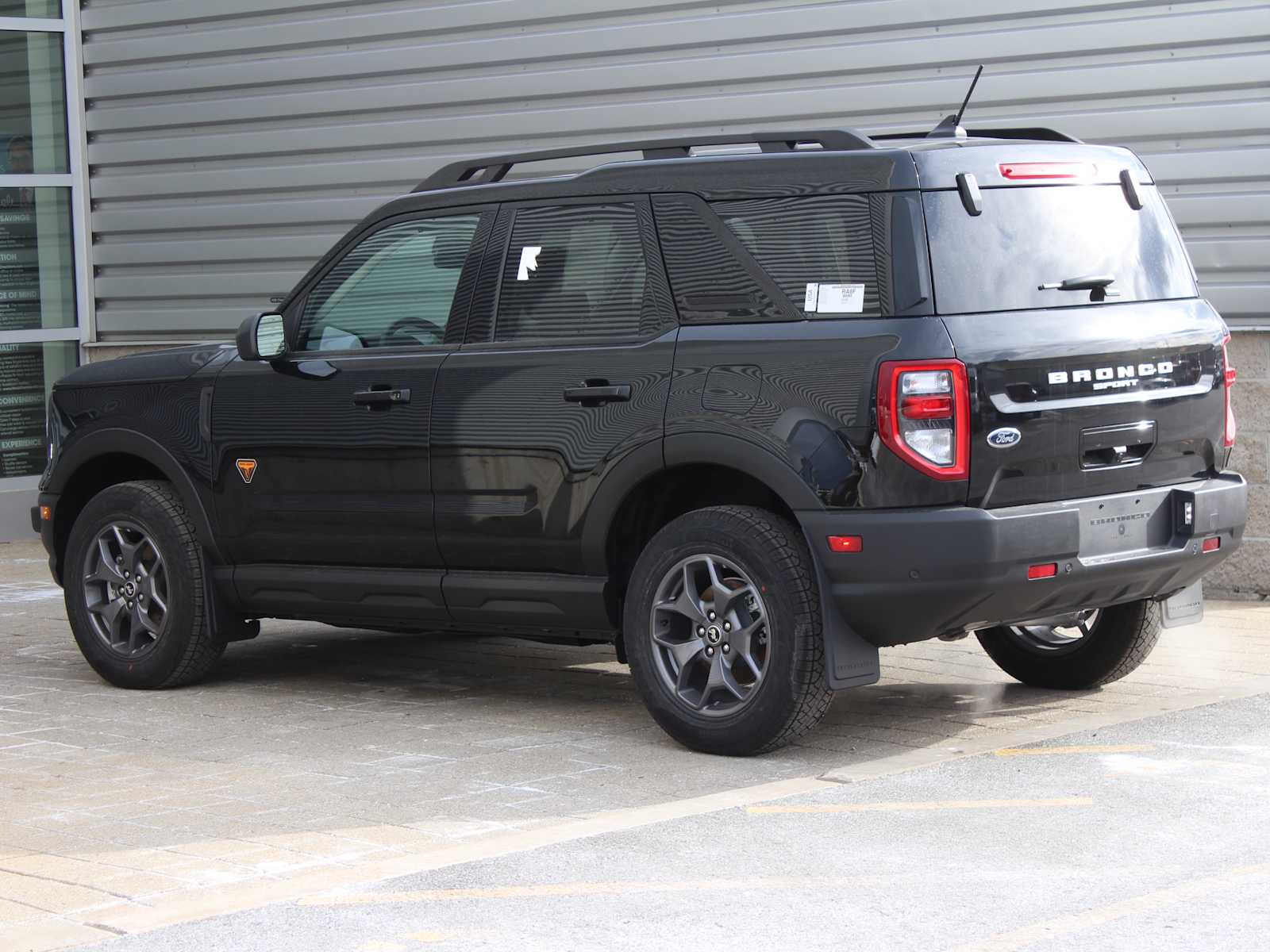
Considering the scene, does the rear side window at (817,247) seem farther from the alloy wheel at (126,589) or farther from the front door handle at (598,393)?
the alloy wheel at (126,589)

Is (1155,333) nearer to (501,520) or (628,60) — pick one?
→ (501,520)

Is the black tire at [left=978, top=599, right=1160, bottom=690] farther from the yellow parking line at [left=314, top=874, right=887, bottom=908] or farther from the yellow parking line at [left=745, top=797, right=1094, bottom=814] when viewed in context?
the yellow parking line at [left=314, top=874, right=887, bottom=908]

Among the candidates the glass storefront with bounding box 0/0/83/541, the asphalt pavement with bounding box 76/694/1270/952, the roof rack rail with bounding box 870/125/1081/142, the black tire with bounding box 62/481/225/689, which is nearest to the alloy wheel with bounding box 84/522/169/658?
the black tire with bounding box 62/481/225/689

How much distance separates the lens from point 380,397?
7.06 meters

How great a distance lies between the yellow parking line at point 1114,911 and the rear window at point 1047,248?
1881mm

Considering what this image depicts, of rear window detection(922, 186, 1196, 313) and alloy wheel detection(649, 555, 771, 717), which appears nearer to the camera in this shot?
rear window detection(922, 186, 1196, 313)

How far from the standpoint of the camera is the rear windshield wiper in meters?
6.19

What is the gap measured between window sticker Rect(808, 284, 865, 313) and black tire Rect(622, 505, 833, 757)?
0.66 m

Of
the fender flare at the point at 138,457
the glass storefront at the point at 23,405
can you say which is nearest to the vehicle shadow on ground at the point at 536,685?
the fender flare at the point at 138,457

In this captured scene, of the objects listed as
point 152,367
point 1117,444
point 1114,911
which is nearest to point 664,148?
point 1117,444

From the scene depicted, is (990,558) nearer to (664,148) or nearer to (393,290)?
(664,148)

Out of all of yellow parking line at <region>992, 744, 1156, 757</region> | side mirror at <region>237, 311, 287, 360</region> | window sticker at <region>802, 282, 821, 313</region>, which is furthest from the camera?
side mirror at <region>237, 311, 287, 360</region>

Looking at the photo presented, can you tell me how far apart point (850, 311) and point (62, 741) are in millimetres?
3044

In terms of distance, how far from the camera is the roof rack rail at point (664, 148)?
20.9 feet
